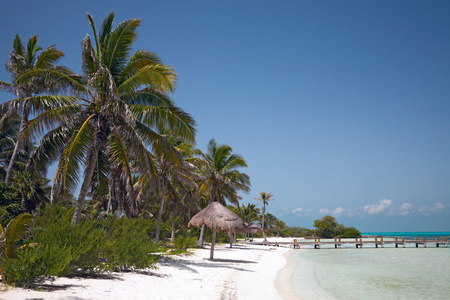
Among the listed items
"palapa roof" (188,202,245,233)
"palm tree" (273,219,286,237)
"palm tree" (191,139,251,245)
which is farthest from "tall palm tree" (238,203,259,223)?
"palapa roof" (188,202,245,233)

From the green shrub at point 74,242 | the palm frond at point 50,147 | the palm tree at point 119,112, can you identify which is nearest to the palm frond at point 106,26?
the palm tree at point 119,112

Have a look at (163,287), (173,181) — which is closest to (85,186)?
(163,287)

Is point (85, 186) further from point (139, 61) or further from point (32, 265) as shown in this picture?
point (32, 265)

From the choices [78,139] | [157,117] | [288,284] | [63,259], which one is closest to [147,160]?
[157,117]

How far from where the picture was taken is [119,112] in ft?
33.7

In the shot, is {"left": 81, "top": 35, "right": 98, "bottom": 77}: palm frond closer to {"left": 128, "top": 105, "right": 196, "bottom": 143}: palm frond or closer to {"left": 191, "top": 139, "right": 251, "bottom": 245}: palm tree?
{"left": 128, "top": 105, "right": 196, "bottom": 143}: palm frond

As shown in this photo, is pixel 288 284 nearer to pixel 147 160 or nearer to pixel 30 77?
pixel 147 160

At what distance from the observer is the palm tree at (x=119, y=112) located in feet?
34.1

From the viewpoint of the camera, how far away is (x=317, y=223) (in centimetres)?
8056

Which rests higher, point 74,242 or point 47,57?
point 47,57

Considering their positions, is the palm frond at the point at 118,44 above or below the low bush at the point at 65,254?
above

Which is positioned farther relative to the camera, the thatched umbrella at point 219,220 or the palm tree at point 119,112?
the thatched umbrella at point 219,220

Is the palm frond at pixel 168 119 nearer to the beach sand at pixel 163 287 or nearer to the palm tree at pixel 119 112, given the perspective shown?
the palm tree at pixel 119 112

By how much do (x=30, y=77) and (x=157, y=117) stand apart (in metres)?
4.36
